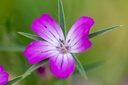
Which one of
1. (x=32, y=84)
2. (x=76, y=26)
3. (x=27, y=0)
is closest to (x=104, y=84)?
(x=32, y=84)

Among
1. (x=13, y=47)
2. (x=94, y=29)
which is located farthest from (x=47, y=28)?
(x=94, y=29)

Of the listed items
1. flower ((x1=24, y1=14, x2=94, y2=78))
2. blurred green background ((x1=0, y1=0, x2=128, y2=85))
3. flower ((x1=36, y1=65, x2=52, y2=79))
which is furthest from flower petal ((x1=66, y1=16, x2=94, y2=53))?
blurred green background ((x1=0, y1=0, x2=128, y2=85))

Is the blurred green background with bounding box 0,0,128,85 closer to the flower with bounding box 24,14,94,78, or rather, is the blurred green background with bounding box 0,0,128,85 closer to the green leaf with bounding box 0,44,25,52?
the green leaf with bounding box 0,44,25,52

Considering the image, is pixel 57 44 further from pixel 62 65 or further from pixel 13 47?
pixel 13 47

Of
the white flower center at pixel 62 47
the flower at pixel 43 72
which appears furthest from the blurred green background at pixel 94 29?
the white flower center at pixel 62 47

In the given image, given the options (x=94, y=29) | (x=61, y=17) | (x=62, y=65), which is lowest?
(x=94, y=29)

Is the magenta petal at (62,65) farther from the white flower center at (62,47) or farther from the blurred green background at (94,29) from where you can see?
the blurred green background at (94,29)

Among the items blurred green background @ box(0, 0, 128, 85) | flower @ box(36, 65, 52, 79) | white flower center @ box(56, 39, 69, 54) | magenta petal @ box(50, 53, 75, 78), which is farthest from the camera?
blurred green background @ box(0, 0, 128, 85)

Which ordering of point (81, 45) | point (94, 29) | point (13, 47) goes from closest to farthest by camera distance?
point (81, 45)
point (13, 47)
point (94, 29)
